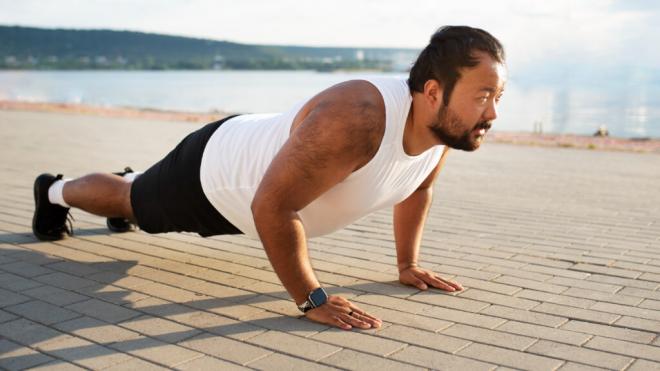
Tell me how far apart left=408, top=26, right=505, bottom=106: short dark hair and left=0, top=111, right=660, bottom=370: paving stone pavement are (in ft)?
3.52

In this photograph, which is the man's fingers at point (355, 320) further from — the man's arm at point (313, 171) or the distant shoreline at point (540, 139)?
the distant shoreline at point (540, 139)

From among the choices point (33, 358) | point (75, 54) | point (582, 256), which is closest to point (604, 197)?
point (582, 256)

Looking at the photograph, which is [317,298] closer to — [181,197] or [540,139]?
[181,197]

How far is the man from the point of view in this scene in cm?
312

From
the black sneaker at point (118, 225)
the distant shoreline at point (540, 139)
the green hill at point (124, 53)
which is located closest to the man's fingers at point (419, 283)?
the black sneaker at point (118, 225)

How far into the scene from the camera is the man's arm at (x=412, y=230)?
3.91 metres

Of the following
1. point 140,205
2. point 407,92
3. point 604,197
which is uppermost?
point 407,92

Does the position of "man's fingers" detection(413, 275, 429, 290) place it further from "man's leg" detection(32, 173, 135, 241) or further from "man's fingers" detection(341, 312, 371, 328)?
"man's leg" detection(32, 173, 135, 241)

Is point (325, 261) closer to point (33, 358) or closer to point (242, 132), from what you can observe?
point (242, 132)

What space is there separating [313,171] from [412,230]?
1.13m

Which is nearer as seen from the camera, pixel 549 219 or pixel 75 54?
pixel 549 219

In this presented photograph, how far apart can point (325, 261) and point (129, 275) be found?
3.81 ft

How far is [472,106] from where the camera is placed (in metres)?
3.17

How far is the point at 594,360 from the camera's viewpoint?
2844mm
